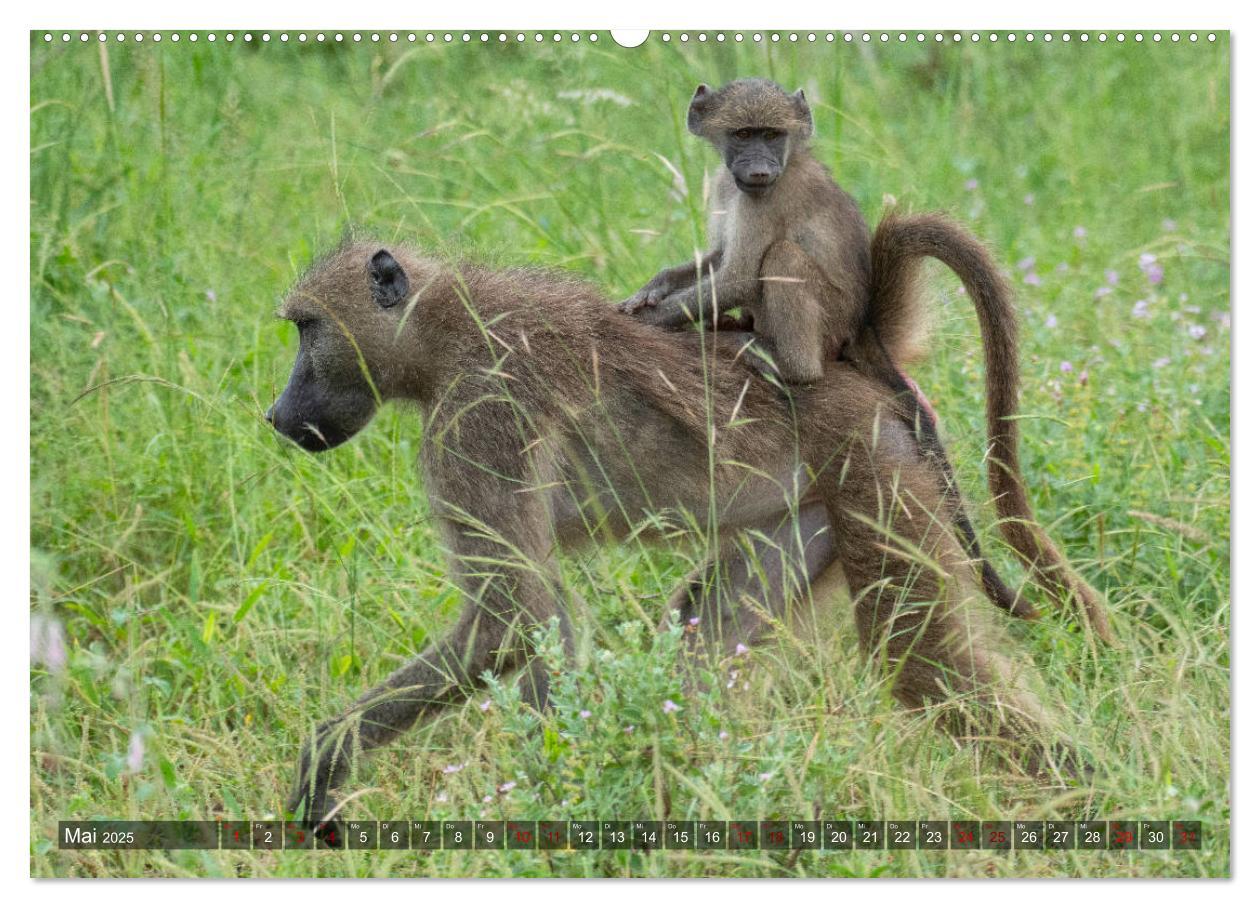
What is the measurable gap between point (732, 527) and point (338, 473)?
1.59 meters

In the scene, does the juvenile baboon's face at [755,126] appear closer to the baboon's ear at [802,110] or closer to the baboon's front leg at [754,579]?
the baboon's ear at [802,110]

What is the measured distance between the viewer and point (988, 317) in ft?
13.0

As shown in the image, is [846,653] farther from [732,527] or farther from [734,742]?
[734,742]

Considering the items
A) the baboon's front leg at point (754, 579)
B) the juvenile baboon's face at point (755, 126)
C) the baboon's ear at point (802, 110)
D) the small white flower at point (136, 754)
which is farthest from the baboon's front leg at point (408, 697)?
the baboon's ear at point (802, 110)

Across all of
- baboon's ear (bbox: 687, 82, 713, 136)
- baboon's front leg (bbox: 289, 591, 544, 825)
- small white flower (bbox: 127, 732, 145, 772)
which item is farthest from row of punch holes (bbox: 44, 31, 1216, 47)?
small white flower (bbox: 127, 732, 145, 772)

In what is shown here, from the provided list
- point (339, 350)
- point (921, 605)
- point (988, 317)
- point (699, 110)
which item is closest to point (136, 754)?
point (339, 350)

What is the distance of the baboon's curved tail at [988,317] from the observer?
395cm

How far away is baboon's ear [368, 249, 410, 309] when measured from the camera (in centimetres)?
406

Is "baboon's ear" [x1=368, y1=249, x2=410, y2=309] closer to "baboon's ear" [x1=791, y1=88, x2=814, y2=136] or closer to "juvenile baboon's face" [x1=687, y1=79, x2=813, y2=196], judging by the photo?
"juvenile baboon's face" [x1=687, y1=79, x2=813, y2=196]

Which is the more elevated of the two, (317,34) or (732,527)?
(317,34)

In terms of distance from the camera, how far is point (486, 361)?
401 centimetres

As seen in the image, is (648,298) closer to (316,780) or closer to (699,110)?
(699,110)

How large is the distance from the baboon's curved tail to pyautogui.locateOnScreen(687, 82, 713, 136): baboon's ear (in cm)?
50

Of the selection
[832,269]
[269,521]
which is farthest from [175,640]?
[832,269]
